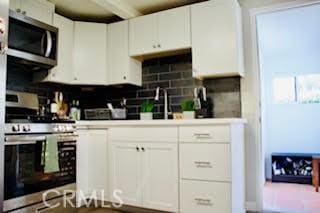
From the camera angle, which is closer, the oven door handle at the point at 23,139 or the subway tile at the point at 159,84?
the oven door handle at the point at 23,139

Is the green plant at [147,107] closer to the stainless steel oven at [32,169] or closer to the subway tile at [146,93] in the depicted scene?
the subway tile at [146,93]

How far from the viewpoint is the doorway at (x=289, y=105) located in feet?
14.4

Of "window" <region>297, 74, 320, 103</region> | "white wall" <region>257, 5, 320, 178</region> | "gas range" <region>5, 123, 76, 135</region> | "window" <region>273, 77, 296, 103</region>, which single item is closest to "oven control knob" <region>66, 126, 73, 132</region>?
"gas range" <region>5, 123, 76, 135</region>

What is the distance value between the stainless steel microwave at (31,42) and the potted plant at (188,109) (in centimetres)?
148

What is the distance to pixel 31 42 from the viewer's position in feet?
9.18

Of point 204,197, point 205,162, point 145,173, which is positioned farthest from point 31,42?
point 204,197

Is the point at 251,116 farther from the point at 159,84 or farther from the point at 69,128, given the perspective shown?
the point at 69,128

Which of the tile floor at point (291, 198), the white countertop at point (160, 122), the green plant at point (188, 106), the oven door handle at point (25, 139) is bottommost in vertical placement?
the tile floor at point (291, 198)

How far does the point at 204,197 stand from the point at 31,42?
223cm

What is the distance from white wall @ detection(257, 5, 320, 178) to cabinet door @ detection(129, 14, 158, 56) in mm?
2021

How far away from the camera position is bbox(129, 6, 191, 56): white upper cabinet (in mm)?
2961

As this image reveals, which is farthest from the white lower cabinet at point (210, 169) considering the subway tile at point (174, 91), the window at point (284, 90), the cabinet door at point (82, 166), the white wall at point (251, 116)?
the window at point (284, 90)

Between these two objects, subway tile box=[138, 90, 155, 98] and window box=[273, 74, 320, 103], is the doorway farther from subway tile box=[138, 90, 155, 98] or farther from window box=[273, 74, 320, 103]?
subway tile box=[138, 90, 155, 98]

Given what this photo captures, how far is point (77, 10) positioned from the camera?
3.37 meters
